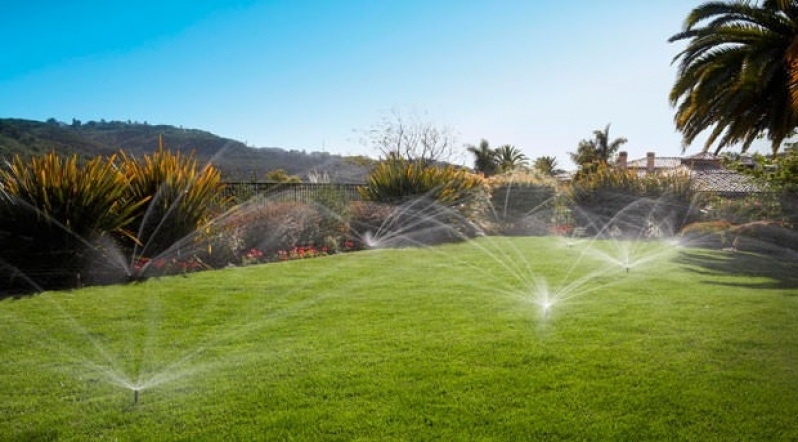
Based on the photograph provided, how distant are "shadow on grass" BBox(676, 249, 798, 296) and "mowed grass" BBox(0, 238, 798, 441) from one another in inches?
10.3

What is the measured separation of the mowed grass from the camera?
10.4 ft

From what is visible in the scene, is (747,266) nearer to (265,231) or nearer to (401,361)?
(401,361)

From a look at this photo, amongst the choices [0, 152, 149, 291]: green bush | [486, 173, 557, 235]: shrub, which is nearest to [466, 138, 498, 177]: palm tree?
[486, 173, 557, 235]: shrub

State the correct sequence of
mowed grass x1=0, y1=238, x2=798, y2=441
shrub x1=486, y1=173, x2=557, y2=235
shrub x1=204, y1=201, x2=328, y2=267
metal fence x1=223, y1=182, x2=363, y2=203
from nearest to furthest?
mowed grass x1=0, y1=238, x2=798, y2=441
shrub x1=204, y1=201, x2=328, y2=267
metal fence x1=223, y1=182, x2=363, y2=203
shrub x1=486, y1=173, x2=557, y2=235

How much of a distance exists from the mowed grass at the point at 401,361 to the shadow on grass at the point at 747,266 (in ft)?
0.86

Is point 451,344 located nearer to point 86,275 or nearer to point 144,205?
point 86,275

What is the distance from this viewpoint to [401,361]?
13.7 ft

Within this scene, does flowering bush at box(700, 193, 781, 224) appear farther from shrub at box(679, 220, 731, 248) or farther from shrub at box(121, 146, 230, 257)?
shrub at box(121, 146, 230, 257)

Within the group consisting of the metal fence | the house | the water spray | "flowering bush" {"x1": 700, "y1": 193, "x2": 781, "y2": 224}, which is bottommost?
the water spray

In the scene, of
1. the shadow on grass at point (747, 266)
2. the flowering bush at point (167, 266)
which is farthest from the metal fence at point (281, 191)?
the shadow on grass at point (747, 266)

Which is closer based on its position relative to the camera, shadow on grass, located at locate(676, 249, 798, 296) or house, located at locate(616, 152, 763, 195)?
shadow on grass, located at locate(676, 249, 798, 296)

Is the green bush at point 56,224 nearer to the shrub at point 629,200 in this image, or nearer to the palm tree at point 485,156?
the shrub at point 629,200

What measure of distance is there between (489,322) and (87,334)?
406cm

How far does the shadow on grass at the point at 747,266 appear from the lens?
25.8ft
